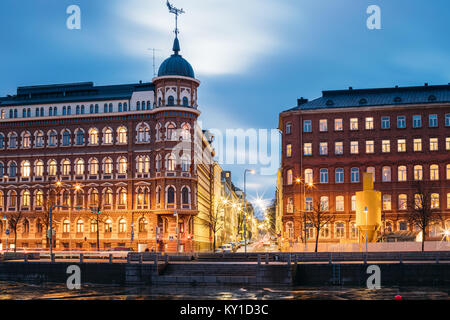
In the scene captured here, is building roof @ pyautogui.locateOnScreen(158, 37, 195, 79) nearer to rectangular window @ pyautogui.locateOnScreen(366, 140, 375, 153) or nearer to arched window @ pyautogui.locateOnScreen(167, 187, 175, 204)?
arched window @ pyautogui.locateOnScreen(167, 187, 175, 204)

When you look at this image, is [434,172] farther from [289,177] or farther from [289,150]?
[289,150]

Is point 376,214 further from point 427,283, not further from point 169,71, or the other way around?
point 169,71

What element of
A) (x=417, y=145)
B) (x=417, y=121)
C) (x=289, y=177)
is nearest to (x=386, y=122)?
(x=417, y=121)

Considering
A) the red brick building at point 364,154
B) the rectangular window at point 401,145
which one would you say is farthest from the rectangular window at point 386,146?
the rectangular window at point 401,145

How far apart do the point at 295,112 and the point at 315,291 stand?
4559cm

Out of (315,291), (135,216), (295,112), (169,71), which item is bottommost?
(315,291)

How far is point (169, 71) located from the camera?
87375 millimetres

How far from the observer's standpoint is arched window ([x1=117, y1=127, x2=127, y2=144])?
89688mm

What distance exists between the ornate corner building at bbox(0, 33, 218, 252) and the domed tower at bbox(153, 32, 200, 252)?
0.45 feet

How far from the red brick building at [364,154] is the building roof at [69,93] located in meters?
22.6

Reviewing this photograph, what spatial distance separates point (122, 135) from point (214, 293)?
156 feet

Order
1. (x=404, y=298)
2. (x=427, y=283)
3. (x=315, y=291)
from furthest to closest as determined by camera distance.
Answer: (x=427, y=283) < (x=315, y=291) < (x=404, y=298)

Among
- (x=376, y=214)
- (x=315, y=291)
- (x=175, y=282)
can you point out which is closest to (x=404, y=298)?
(x=315, y=291)

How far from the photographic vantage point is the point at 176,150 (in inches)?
3413
